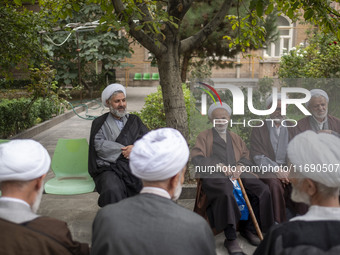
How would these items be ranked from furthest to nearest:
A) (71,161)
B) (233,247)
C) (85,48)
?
(85,48)
(71,161)
(233,247)

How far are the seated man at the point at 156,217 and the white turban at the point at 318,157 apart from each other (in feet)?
1.97

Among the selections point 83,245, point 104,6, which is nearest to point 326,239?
point 83,245

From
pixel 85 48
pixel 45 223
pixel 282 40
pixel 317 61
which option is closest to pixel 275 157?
pixel 45 223

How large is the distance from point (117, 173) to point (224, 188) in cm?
113

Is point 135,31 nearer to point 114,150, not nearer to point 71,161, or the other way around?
point 114,150

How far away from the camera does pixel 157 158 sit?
212 cm

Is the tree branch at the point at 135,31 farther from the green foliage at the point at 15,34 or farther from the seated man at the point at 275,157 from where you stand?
the green foliage at the point at 15,34

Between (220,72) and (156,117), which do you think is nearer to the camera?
(156,117)

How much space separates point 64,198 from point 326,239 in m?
4.45

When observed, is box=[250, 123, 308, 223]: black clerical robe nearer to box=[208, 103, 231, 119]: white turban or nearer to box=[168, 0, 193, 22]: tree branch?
box=[208, 103, 231, 119]: white turban

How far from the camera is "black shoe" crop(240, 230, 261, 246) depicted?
418 cm

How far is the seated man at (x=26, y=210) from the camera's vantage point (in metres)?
1.94

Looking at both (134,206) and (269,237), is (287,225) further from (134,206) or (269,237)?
(134,206)

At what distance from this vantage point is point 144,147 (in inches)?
84.5
